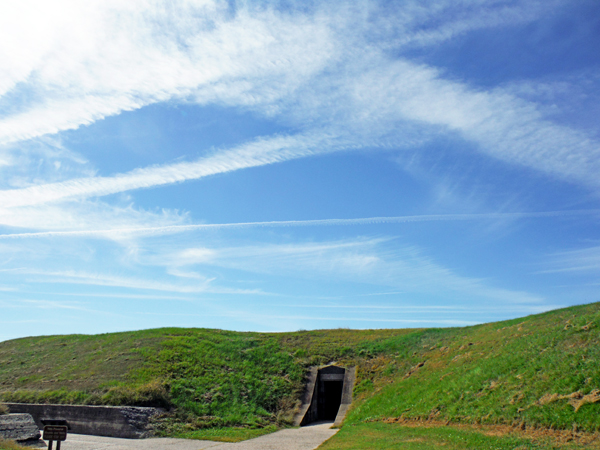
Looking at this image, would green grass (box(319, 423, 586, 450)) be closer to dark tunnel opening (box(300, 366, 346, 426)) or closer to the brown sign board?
dark tunnel opening (box(300, 366, 346, 426))

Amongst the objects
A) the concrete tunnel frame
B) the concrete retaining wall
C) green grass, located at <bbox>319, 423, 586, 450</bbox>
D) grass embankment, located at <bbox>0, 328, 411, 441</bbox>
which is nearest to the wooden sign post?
the concrete retaining wall

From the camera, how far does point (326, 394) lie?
30469 millimetres

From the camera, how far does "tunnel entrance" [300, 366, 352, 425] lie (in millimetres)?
27766

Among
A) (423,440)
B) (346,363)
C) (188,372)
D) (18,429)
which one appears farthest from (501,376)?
(18,429)

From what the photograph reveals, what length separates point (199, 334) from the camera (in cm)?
3653

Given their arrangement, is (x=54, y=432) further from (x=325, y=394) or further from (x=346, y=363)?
(x=346, y=363)

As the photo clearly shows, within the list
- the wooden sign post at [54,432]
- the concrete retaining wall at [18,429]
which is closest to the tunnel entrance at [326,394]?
the concrete retaining wall at [18,429]

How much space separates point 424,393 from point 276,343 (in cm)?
1591

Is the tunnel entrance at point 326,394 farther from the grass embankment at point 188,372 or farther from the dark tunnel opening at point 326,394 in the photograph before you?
the grass embankment at point 188,372

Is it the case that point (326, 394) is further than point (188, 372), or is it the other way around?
point (326, 394)

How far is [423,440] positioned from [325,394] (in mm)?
15530

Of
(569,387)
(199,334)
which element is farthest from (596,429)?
(199,334)

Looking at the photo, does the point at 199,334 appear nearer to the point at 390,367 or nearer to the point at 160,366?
the point at 160,366

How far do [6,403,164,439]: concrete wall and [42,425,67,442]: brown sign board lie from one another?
7.39 metres
